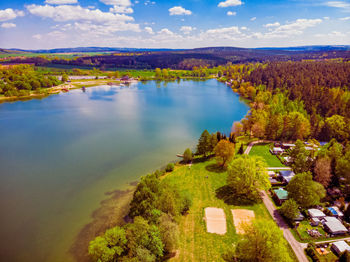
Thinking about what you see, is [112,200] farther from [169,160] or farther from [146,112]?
[146,112]

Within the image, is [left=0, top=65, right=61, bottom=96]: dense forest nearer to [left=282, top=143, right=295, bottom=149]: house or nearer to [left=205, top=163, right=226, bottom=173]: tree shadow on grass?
[left=205, top=163, right=226, bottom=173]: tree shadow on grass

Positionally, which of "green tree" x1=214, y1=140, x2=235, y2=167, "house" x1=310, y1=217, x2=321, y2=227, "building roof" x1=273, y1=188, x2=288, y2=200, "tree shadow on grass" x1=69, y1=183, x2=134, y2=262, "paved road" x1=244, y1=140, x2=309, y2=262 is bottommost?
"tree shadow on grass" x1=69, y1=183, x2=134, y2=262

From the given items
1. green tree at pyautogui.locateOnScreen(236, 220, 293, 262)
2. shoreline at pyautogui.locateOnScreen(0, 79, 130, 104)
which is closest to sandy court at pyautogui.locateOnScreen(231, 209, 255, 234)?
green tree at pyautogui.locateOnScreen(236, 220, 293, 262)

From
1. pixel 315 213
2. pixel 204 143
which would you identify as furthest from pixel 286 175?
pixel 204 143

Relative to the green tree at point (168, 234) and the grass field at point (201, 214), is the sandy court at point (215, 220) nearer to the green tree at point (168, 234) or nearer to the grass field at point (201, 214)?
the grass field at point (201, 214)

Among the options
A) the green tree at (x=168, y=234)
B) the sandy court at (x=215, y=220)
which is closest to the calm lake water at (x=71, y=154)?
the green tree at (x=168, y=234)
